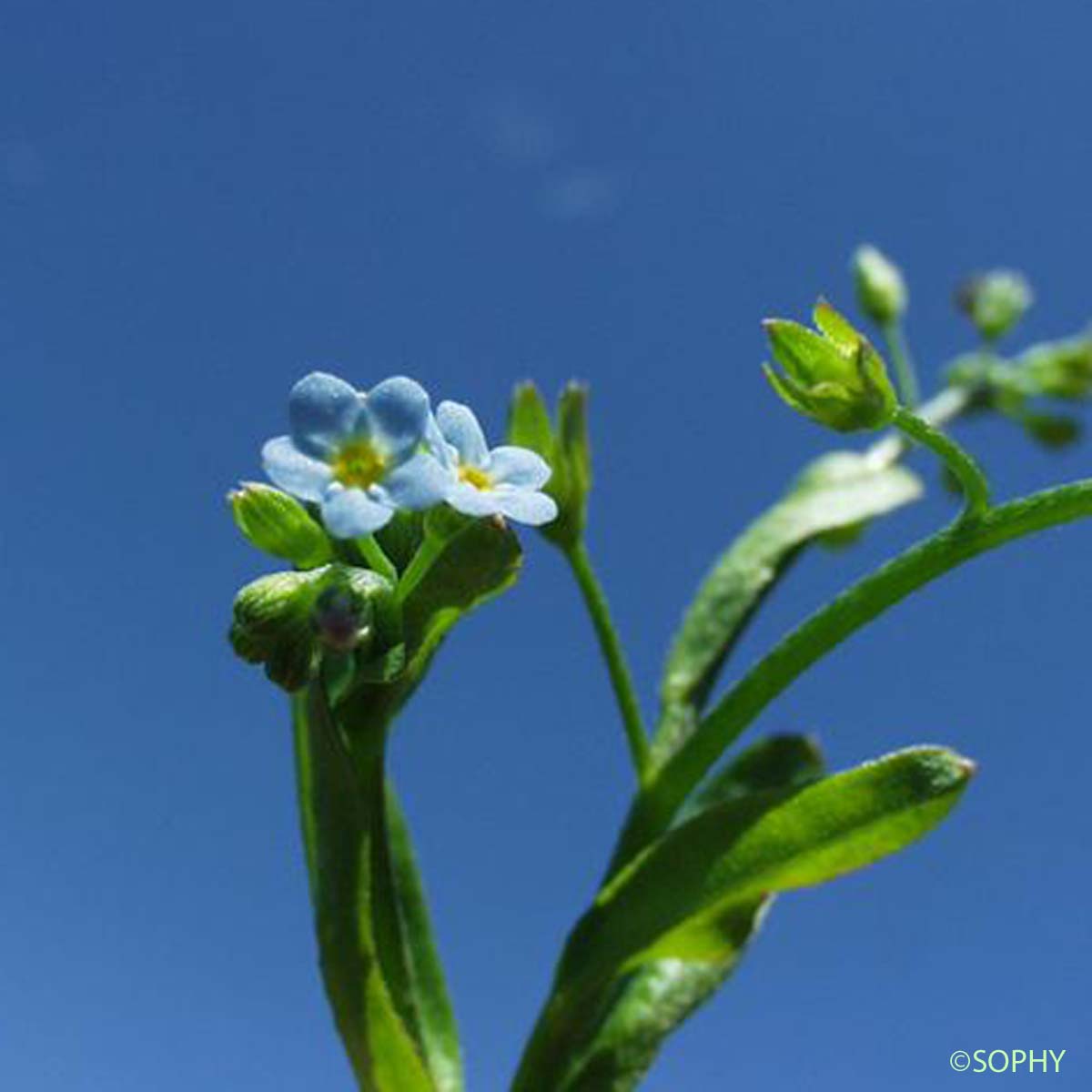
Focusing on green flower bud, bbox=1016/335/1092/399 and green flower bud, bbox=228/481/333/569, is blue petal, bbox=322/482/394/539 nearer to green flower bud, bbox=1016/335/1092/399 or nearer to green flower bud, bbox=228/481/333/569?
green flower bud, bbox=228/481/333/569

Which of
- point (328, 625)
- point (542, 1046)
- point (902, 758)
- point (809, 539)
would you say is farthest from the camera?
point (809, 539)

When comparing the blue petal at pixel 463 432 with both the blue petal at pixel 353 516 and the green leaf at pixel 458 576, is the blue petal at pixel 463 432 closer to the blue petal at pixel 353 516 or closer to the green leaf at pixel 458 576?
the green leaf at pixel 458 576

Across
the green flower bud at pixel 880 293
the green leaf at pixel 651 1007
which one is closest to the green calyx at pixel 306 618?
the green leaf at pixel 651 1007

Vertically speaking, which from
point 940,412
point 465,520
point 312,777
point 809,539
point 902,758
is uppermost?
point 940,412

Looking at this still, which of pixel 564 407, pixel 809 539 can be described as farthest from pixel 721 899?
pixel 809 539

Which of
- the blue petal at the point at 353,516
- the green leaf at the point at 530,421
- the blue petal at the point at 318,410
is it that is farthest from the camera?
the green leaf at the point at 530,421

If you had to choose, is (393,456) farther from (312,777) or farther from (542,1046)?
(542,1046)

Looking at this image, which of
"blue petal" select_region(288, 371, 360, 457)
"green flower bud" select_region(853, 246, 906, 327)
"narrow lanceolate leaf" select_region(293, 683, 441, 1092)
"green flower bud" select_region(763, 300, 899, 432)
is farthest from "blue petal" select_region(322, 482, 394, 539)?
"green flower bud" select_region(853, 246, 906, 327)
